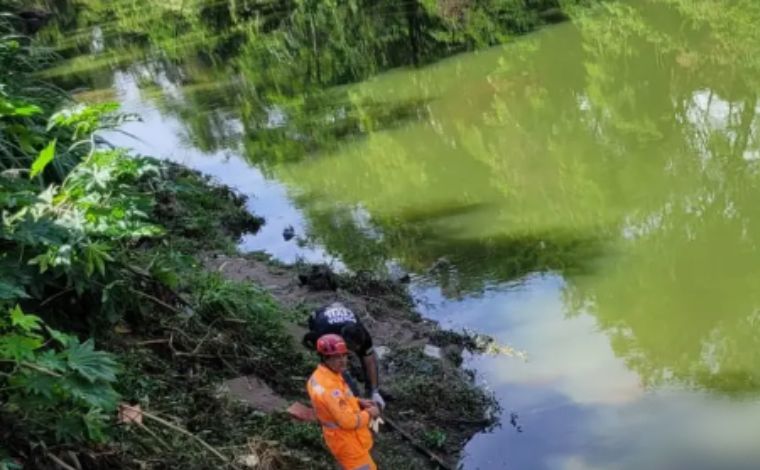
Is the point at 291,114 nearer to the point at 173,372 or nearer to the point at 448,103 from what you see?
the point at 448,103

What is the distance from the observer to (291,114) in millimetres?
16797

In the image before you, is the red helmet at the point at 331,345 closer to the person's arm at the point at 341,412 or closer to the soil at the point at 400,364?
the person's arm at the point at 341,412

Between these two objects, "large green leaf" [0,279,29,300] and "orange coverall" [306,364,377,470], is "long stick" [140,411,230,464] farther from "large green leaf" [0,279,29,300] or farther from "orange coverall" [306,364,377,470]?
"large green leaf" [0,279,29,300]

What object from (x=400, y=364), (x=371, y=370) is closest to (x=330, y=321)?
(x=371, y=370)

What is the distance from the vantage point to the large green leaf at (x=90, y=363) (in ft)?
10.4

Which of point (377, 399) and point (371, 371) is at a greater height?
point (371, 371)

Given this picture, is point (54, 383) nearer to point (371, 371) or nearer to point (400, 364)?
point (371, 371)

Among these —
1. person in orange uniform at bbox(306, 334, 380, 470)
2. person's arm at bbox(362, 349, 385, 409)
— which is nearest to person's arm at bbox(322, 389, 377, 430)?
person in orange uniform at bbox(306, 334, 380, 470)

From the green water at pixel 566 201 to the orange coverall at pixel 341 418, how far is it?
1.48 metres

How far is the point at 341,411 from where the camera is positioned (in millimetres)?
4238

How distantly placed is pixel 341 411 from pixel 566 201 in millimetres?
6403

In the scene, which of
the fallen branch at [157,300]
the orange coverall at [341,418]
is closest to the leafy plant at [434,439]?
the orange coverall at [341,418]

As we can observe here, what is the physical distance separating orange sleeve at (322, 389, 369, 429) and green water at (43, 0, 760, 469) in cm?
170

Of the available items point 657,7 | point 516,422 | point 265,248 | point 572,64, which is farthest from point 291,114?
point 516,422
